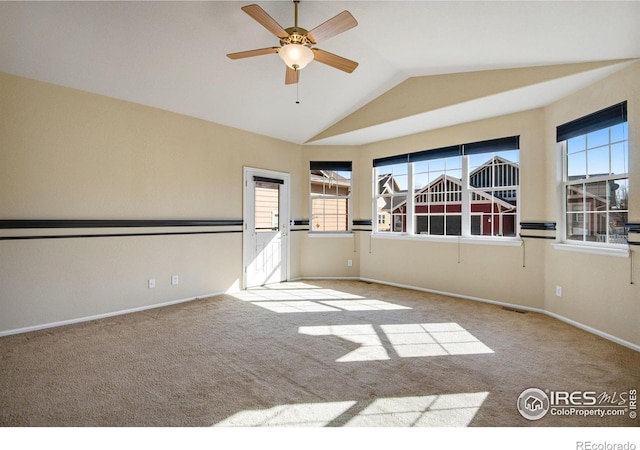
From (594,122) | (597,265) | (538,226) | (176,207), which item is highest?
(594,122)

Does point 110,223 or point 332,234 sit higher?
point 110,223

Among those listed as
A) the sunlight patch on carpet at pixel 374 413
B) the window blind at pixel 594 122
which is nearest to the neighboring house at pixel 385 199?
the window blind at pixel 594 122

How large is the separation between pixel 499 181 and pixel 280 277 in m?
3.72

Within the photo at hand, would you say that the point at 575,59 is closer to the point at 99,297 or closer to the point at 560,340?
the point at 560,340

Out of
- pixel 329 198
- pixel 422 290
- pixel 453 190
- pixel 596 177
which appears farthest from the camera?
pixel 329 198

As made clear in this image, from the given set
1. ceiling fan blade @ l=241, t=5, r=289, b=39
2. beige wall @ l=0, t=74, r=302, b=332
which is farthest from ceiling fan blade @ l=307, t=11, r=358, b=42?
beige wall @ l=0, t=74, r=302, b=332

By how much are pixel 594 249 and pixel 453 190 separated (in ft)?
6.42

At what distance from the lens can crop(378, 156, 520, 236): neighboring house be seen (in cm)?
448

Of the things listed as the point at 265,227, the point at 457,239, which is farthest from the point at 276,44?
the point at 457,239

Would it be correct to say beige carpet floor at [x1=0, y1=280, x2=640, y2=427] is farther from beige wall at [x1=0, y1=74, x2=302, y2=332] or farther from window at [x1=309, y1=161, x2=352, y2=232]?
window at [x1=309, y1=161, x2=352, y2=232]

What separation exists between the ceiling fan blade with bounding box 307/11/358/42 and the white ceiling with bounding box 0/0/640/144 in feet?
1.99

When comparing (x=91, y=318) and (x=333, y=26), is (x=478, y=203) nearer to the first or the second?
(x=333, y=26)

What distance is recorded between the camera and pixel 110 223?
12.8ft

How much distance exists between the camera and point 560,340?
3.18 meters
